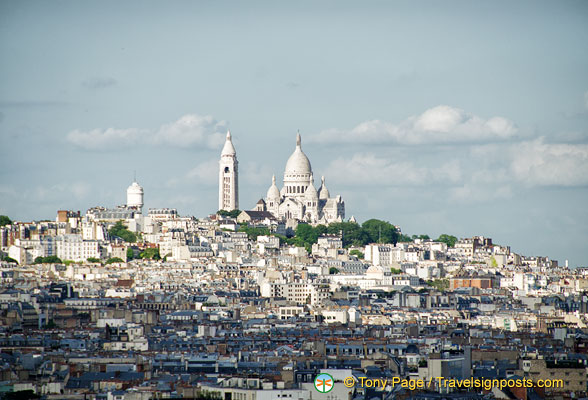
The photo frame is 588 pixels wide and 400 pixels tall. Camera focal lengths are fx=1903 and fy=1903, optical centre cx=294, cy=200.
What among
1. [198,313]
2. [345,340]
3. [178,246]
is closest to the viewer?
[345,340]

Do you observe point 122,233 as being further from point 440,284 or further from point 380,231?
point 440,284

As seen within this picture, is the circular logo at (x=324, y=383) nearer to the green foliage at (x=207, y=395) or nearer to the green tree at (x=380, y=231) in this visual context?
the green foliage at (x=207, y=395)

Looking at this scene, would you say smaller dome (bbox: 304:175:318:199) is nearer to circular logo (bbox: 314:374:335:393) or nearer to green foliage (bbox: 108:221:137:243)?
green foliage (bbox: 108:221:137:243)

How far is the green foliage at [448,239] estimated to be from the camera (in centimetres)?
17650

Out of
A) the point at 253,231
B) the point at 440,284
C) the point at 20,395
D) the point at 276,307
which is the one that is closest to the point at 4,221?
the point at 253,231

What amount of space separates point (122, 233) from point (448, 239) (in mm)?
36574

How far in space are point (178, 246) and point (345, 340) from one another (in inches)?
3009

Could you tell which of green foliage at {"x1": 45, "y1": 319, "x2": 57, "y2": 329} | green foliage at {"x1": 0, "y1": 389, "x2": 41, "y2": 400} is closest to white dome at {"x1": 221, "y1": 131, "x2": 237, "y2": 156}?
green foliage at {"x1": 45, "y1": 319, "x2": 57, "y2": 329}

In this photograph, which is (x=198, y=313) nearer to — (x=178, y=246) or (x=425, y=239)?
(x=178, y=246)

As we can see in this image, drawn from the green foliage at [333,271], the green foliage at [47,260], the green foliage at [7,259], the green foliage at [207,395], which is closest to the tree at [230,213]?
the green foliage at [333,271]

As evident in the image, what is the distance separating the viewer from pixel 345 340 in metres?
71.5

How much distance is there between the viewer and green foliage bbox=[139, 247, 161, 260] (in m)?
146

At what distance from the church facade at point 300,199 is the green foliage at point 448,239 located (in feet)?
33.7

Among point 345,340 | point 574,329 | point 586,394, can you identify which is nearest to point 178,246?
point 574,329
